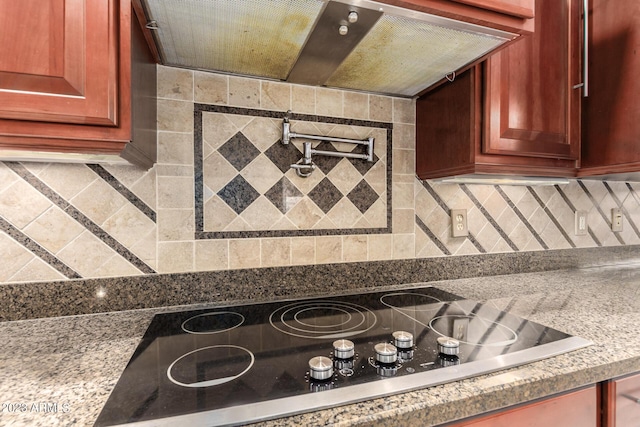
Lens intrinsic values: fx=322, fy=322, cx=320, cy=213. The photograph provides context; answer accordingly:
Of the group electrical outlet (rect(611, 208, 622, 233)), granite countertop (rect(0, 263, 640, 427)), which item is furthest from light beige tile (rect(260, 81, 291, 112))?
electrical outlet (rect(611, 208, 622, 233))

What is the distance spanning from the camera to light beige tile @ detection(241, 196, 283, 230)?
110cm

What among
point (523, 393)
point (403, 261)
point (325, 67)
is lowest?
point (523, 393)

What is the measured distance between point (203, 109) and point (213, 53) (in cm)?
18

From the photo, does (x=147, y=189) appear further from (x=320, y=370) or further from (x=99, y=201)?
(x=320, y=370)

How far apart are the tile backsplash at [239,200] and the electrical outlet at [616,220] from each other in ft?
2.26

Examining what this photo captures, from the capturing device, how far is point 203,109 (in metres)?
1.06

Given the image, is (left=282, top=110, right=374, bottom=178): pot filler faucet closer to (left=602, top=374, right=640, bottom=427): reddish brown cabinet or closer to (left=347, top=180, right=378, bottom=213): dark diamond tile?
(left=347, top=180, right=378, bottom=213): dark diamond tile

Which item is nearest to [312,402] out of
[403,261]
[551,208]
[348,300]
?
[348,300]

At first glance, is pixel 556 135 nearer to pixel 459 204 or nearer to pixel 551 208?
pixel 459 204

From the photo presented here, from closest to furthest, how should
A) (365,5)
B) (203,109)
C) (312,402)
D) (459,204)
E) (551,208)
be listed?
1. (312,402)
2. (365,5)
3. (203,109)
4. (459,204)
5. (551,208)

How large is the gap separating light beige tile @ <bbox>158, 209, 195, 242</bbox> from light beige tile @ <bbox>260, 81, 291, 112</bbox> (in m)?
0.45

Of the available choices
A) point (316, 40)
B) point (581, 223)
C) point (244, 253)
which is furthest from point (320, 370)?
point (581, 223)

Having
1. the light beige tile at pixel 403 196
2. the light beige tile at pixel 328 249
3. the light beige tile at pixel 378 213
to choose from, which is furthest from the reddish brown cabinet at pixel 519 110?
the light beige tile at pixel 328 249

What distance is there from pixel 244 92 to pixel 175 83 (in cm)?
22
